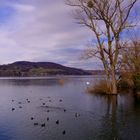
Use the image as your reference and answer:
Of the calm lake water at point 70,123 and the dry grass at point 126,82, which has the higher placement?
the dry grass at point 126,82

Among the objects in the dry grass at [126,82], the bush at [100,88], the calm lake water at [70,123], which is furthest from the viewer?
the dry grass at [126,82]

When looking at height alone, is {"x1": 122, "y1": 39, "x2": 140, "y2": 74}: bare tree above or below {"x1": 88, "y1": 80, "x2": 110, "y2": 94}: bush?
above

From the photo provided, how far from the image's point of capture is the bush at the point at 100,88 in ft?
144

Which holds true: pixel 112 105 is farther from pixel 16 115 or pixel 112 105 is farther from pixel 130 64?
pixel 130 64

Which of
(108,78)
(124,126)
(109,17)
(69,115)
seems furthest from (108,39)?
(124,126)

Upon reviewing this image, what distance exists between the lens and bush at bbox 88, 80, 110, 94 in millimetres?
43828

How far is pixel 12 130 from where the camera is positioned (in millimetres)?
19141

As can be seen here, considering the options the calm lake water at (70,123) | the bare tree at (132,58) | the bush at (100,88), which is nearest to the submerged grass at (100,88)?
the bush at (100,88)

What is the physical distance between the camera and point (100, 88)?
44.6m

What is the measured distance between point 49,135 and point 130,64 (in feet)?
102

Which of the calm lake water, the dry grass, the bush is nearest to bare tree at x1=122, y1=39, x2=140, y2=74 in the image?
the dry grass

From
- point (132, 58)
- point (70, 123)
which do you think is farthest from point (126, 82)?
point (70, 123)

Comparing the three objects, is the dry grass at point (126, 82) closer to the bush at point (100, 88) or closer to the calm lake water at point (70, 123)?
the bush at point (100, 88)

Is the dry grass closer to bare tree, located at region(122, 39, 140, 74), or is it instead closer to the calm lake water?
bare tree, located at region(122, 39, 140, 74)
